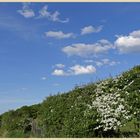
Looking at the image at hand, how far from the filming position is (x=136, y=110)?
15.8 metres

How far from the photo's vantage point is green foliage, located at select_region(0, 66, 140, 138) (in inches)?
631

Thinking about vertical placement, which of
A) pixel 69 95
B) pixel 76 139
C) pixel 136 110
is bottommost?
pixel 76 139

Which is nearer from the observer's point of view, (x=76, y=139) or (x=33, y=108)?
(x=76, y=139)

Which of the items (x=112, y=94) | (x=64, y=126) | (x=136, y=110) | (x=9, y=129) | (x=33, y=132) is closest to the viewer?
(x=136, y=110)

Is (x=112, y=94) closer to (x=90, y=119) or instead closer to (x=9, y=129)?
(x=90, y=119)

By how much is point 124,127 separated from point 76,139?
193cm

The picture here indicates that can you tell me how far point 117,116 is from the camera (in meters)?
16.2

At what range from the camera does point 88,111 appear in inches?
669

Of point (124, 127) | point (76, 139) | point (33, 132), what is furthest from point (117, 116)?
point (33, 132)

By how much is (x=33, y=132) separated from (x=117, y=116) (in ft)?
17.8

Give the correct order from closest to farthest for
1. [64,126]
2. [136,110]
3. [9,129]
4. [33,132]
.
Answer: [136,110]
[64,126]
[33,132]
[9,129]

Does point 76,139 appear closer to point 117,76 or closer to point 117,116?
point 117,116

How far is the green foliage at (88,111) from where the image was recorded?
52.6ft

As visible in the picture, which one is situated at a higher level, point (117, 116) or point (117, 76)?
point (117, 76)
